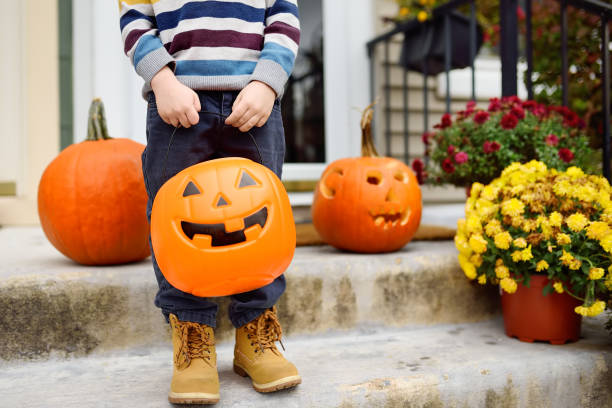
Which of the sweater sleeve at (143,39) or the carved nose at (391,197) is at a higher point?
the sweater sleeve at (143,39)

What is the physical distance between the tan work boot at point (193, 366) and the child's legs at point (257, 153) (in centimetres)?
9

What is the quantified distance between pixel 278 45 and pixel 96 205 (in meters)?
0.78

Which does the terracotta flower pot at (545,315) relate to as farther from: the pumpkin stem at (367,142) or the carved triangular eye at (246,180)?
the carved triangular eye at (246,180)

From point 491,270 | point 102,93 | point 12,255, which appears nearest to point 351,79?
point 102,93

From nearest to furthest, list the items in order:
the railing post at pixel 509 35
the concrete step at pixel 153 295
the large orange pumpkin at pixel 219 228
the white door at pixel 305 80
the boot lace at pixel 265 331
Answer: the large orange pumpkin at pixel 219 228, the boot lace at pixel 265 331, the concrete step at pixel 153 295, the railing post at pixel 509 35, the white door at pixel 305 80

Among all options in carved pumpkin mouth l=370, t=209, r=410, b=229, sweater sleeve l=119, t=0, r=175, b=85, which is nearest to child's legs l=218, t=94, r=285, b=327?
sweater sleeve l=119, t=0, r=175, b=85

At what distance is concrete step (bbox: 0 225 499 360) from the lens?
140cm

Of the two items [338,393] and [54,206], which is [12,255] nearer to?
[54,206]

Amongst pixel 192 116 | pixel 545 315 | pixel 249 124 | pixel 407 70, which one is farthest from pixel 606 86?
pixel 192 116

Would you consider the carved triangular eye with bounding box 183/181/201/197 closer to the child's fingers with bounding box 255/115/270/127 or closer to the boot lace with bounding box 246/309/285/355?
the child's fingers with bounding box 255/115/270/127

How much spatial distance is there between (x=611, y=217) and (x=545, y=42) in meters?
2.10

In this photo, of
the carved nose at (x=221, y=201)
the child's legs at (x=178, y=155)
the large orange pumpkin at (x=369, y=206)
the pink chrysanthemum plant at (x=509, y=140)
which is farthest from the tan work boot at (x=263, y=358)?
the pink chrysanthemum plant at (x=509, y=140)

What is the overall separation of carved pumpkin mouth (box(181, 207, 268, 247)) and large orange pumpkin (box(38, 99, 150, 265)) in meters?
0.63

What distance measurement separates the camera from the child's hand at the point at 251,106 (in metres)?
1.11
